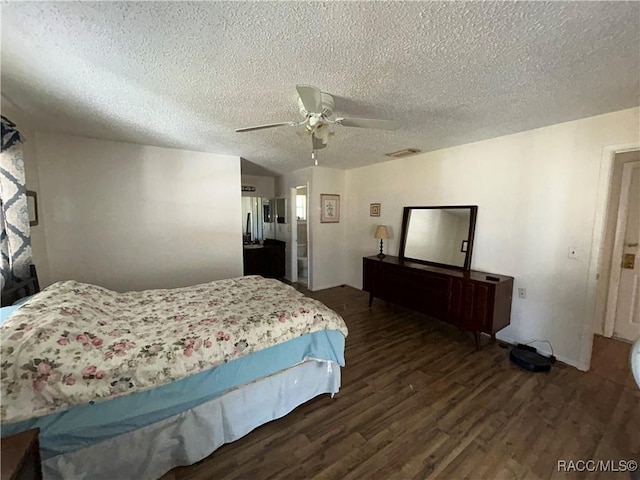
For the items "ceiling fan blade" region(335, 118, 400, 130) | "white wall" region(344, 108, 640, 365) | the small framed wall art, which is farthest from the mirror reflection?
"ceiling fan blade" region(335, 118, 400, 130)

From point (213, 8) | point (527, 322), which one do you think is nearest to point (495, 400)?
point (527, 322)

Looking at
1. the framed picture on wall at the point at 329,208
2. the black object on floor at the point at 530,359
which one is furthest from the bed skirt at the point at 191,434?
the framed picture on wall at the point at 329,208

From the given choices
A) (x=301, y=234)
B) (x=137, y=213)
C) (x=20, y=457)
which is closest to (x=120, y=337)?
(x=20, y=457)

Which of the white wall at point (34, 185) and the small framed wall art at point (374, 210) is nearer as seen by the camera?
the white wall at point (34, 185)

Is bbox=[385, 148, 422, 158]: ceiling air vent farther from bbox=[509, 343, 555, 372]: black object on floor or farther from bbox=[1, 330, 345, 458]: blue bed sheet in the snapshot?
bbox=[1, 330, 345, 458]: blue bed sheet

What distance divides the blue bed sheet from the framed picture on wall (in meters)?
3.11

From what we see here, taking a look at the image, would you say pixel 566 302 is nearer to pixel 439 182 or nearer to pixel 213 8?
pixel 439 182

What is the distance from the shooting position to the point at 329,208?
15.9 feet

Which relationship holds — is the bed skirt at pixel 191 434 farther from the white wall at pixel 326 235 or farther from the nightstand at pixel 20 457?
the white wall at pixel 326 235

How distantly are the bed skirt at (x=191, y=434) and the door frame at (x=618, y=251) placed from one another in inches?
144

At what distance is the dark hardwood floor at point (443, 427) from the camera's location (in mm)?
1478

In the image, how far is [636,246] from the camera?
2.95m

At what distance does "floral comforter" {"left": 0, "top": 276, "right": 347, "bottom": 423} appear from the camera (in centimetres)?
117

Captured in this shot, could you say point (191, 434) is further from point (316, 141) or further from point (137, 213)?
point (137, 213)
